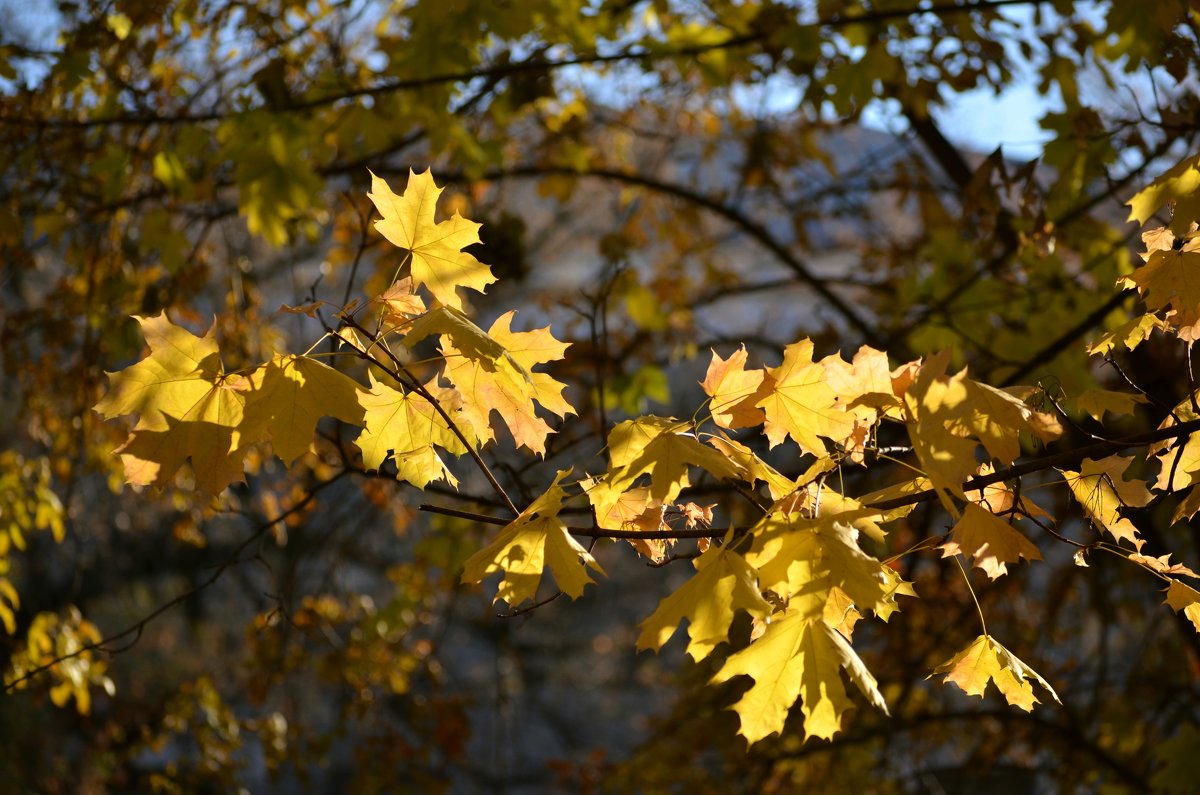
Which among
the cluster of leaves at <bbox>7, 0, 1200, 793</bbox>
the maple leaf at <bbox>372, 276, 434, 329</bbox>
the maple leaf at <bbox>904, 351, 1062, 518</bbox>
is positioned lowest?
the cluster of leaves at <bbox>7, 0, 1200, 793</bbox>

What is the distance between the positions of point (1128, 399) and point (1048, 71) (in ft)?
7.64

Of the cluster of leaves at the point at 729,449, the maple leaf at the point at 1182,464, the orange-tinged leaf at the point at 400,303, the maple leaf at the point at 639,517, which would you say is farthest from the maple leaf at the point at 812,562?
the orange-tinged leaf at the point at 400,303

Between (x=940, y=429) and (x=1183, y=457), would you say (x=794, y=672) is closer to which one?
(x=940, y=429)

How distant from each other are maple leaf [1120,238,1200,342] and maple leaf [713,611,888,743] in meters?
0.60

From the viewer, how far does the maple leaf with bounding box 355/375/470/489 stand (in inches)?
57.3

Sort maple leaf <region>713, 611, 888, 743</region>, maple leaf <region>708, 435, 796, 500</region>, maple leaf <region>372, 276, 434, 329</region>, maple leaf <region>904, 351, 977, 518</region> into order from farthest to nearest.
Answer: maple leaf <region>372, 276, 434, 329</region>
maple leaf <region>708, 435, 796, 500</region>
maple leaf <region>713, 611, 888, 743</region>
maple leaf <region>904, 351, 977, 518</region>

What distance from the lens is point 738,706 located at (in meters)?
1.20

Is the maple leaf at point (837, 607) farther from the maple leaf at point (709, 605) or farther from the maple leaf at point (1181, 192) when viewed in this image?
the maple leaf at point (1181, 192)

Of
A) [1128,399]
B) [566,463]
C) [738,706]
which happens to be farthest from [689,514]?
[566,463]

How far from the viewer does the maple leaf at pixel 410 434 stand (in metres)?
1.46

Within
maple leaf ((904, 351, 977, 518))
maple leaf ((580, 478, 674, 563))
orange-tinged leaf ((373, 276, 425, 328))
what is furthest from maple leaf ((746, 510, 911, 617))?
orange-tinged leaf ((373, 276, 425, 328))

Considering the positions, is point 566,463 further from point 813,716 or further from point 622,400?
point 813,716

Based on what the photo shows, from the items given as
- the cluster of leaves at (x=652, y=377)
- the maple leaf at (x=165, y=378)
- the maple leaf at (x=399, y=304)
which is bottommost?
the cluster of leaves at (x=652, y=377)

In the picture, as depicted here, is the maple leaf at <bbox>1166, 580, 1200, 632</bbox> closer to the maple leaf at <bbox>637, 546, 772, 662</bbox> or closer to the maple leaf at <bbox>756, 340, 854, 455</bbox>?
the maple leaf at <bbox>756, 340, 854, 455</bbox>
